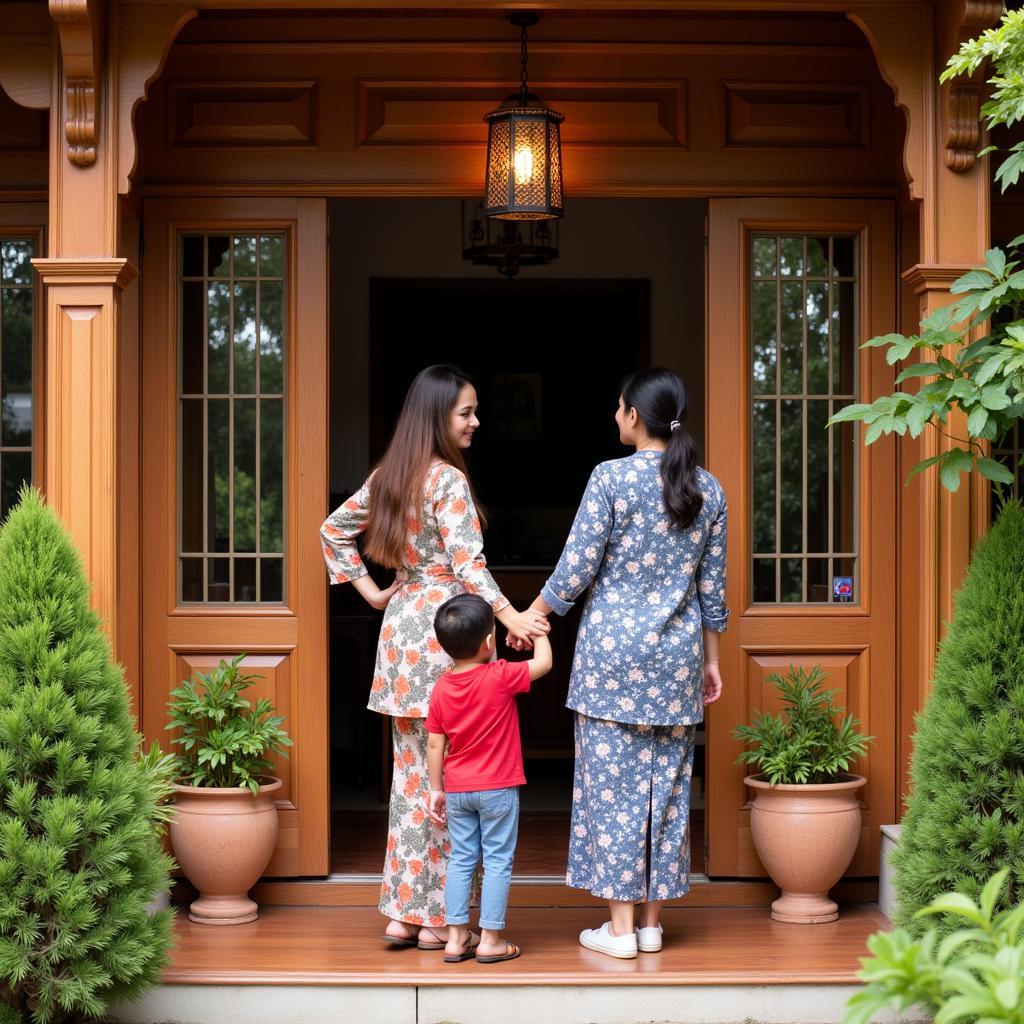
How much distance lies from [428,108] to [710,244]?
1.02 meters

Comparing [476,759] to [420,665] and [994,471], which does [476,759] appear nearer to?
[420,665]

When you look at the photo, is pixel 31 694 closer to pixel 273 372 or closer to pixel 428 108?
pixel 273 372

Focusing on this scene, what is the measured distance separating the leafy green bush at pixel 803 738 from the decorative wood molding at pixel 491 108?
1804 mm

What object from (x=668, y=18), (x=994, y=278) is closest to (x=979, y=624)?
(x=994, y=278)

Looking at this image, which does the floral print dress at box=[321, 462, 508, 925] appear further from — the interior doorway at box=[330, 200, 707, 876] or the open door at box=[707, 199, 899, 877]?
the interior doorway at box=[330, 200, 707, 876]

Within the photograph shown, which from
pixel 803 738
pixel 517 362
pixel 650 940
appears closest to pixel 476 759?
pixel 650 940

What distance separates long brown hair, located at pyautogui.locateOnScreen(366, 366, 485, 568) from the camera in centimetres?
408

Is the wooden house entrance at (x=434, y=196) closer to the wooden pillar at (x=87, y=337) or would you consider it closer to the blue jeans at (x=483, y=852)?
the wooden pillar at (x=87, y=337)

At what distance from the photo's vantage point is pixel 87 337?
13.2ft

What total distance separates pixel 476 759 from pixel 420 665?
1.17 feet

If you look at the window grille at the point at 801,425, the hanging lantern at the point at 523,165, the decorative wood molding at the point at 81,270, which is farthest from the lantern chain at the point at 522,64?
the decorative wood molding at the point at 81,270

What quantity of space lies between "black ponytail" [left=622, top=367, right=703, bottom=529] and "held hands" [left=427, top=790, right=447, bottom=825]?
993 mm

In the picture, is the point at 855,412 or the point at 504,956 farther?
the point at 504,956

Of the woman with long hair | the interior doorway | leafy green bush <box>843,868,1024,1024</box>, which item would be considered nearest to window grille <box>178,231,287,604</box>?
the woman with long hair
